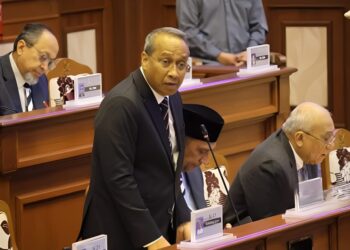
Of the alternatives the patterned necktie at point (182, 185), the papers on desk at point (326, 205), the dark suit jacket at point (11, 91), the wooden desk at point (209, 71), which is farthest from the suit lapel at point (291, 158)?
the wooden desk at point (209, 71)

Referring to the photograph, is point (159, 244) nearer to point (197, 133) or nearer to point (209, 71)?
point (197, 133)

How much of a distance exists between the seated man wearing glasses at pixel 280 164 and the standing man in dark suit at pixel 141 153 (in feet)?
1.50

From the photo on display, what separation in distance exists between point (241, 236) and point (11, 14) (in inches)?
170

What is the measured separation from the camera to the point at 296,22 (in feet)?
26.4

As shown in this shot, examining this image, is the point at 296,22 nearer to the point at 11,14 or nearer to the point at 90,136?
the point at 11,14

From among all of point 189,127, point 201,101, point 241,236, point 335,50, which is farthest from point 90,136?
point 335,50

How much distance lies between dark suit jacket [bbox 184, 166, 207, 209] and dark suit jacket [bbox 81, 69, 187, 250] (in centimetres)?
26

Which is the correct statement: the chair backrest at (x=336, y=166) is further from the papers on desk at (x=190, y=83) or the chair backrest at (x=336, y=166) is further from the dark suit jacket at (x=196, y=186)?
the dark suit jacket at (x=196, y=186)

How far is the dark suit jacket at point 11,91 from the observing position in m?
5.08

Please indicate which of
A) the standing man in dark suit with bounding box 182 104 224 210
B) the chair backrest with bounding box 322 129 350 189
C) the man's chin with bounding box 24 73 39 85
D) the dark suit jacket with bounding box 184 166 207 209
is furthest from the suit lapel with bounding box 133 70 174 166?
the chair backrest with bounding box 322 129 350 189

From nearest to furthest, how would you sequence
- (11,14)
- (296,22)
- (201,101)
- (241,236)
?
(241,236), (201,101), (11,14), (296,22)

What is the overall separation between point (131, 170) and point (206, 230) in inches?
13.9

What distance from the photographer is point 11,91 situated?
5.22 m

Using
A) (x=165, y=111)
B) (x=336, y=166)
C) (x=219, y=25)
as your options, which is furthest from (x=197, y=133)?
(x=219, y=25)
